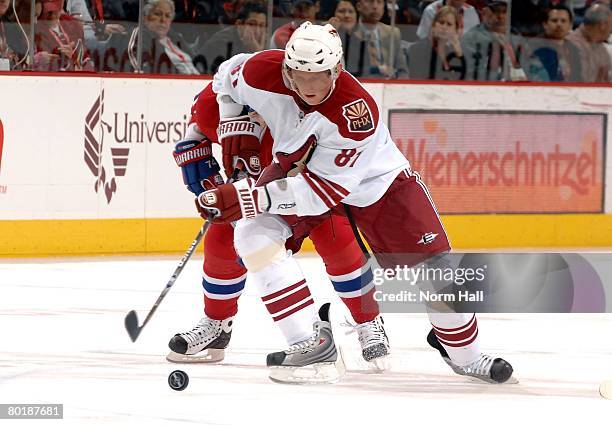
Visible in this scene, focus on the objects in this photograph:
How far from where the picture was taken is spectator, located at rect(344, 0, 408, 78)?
24.4 feet

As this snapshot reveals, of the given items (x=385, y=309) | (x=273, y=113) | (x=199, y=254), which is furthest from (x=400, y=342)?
(x=199, y=254)

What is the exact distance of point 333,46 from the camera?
3.68m

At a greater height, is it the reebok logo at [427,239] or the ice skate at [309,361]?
the reebok logo at [427,239]

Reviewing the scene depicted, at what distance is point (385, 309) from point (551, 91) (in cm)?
352

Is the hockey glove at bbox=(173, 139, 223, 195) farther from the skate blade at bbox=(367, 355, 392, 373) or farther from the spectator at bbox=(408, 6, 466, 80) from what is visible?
the spectator at bbox=(408, 6, 466, 80)

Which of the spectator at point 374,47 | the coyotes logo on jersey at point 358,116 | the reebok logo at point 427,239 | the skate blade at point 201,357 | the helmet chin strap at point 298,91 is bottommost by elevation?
the skate blade at point 201,357

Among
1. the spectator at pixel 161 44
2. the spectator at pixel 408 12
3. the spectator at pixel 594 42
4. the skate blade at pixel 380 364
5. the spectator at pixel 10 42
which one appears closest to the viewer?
the skate blade at pixel 380 364

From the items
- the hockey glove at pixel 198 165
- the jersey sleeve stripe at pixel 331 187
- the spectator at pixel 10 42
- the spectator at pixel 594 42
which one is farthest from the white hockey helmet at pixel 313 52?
the spectator at pixel 594 42

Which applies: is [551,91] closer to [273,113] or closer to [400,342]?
[400,342]

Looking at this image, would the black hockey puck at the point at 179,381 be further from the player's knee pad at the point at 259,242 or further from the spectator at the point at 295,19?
the spectator at the point at 295,19

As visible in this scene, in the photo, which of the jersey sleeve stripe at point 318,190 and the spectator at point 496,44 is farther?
the spectator at point 496,44

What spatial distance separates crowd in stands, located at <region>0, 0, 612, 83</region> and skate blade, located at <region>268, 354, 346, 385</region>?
327 centimetres

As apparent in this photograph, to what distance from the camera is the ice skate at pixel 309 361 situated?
3.78 meters

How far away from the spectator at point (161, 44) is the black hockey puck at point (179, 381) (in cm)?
348
